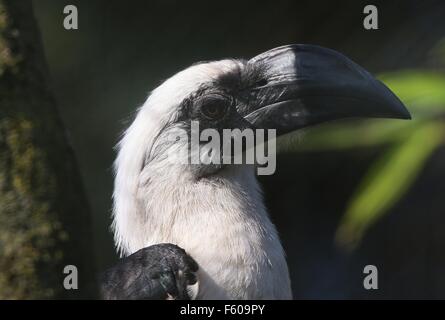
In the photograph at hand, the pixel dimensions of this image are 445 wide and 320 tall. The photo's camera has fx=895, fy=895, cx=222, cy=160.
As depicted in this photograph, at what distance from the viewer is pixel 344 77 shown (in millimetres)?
2869

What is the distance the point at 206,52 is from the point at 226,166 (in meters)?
1.98

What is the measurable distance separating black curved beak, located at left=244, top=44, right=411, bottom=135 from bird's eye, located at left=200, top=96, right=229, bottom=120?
0.27 ft

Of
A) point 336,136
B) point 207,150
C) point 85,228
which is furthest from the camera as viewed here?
point 336,136

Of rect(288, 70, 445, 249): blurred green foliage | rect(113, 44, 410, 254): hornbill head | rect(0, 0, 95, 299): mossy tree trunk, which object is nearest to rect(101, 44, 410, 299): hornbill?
rect(113, 44, 410, 254): hornbill head

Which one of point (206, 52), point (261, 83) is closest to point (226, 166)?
point (261, 83)

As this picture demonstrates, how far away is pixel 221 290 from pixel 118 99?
2337 millimetres

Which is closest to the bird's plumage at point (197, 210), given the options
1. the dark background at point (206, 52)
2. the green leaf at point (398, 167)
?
the green leaf at point (398, 167)

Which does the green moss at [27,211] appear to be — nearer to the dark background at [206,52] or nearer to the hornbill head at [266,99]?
the hornbill head at [266,99]

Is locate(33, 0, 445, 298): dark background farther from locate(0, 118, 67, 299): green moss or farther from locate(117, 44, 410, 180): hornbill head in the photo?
locate(0, 118, 67, 299): green moss

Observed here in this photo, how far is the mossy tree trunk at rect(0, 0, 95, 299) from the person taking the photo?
65.8 inches

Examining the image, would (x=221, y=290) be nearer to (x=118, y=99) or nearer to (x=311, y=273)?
(x=118, y=99)

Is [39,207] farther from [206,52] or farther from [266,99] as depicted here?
[206,52]
